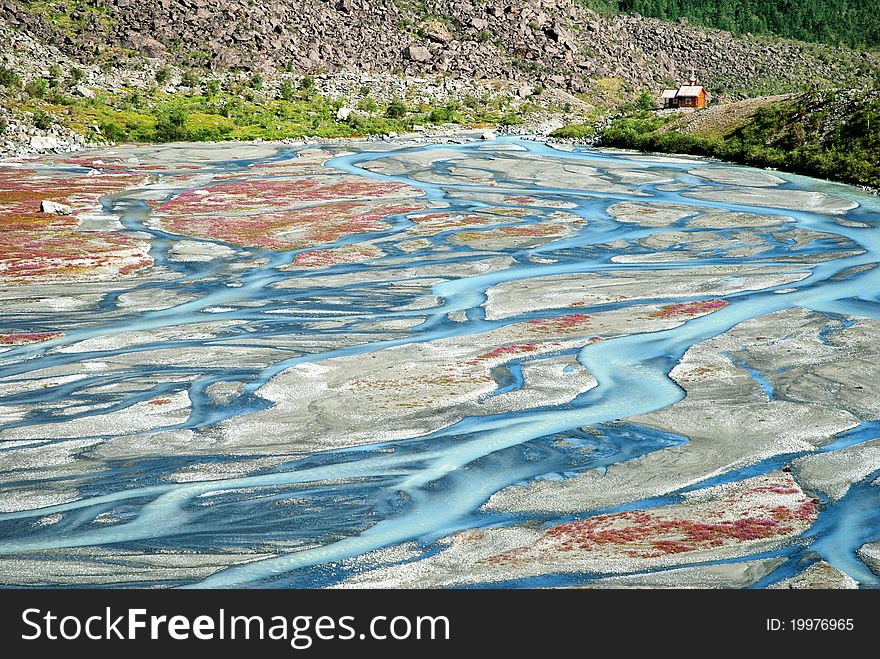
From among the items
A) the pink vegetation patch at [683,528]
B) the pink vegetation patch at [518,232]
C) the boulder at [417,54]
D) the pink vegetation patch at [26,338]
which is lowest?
the pink vegetation patch at [26,338]

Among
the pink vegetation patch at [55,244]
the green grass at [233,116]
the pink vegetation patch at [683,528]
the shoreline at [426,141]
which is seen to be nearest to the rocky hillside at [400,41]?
the green grass at [233,116]

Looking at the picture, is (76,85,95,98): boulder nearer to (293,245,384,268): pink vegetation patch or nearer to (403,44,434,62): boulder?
(403,44,434,62): boulder

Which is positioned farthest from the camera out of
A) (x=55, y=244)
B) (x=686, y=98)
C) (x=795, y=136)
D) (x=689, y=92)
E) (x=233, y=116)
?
(x=689, y=92)

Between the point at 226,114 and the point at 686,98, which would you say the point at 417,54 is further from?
the point at 226,114

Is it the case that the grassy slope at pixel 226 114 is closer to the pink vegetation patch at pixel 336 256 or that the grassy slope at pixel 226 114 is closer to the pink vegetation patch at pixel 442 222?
the pink vegetation patch at pixel 442 222

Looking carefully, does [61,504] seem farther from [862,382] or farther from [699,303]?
[699,303]

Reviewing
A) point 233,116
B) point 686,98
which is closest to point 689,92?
point 686,98
